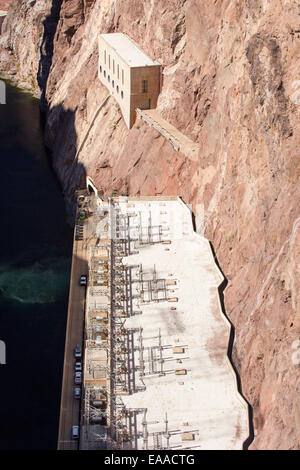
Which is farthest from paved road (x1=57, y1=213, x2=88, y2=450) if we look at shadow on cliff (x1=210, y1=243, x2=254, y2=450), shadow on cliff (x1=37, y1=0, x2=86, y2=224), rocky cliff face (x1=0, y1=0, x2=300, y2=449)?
shadow on cliff (x1=37, y1=0, x2=86, y2=224)

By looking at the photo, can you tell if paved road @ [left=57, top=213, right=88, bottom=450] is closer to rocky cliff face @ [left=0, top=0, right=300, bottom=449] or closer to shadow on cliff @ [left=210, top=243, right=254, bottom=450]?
shadow on cliff @ [left=210, top=243, right=254, bottom=450]

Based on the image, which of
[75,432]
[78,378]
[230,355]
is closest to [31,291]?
[78,378]

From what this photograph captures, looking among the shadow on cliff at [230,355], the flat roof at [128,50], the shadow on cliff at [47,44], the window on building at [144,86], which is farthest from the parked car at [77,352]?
the shadow on cliff at [47,44]

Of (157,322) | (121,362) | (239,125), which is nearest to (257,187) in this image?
(239,125)

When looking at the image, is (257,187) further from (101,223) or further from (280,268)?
(101,223)

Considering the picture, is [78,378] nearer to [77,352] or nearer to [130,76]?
[77,352]

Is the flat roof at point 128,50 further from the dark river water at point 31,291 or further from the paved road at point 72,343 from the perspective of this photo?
the paved road at point 72,343
